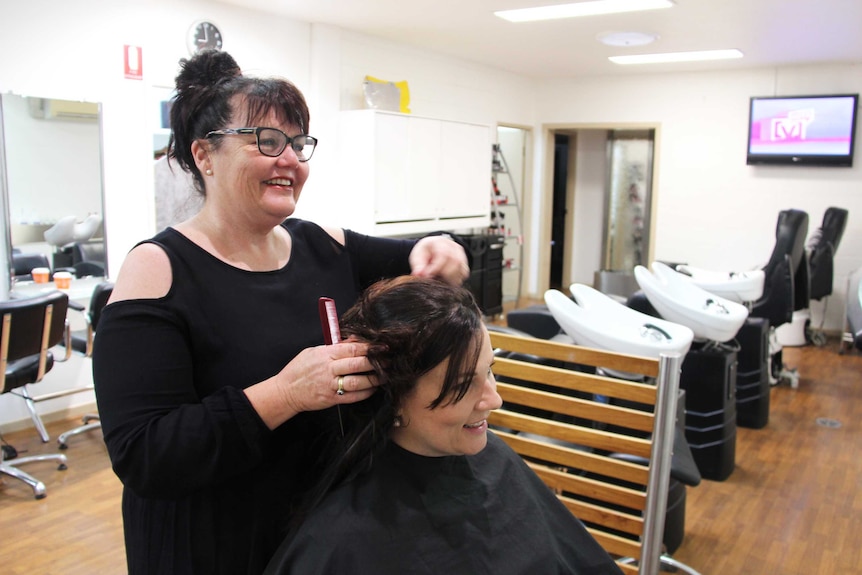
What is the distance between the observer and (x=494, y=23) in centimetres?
496

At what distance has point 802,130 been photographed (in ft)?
20.9

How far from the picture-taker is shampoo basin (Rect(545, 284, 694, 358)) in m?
2.24

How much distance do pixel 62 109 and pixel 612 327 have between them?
10.1 feet

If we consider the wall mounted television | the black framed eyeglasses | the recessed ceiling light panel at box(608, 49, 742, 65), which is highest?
the recessed ceiling light panel at box(608, 49, 742, 65)

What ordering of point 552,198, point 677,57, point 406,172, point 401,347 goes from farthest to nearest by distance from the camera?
point 552,198, point 677,57, point 406,172, point 401,347

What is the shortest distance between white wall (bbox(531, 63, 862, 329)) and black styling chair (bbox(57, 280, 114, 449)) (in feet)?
18.3

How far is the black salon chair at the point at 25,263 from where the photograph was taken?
364 centimetres

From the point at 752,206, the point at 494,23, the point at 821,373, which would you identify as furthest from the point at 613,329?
the point at 752,206

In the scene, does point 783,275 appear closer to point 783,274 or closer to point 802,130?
point 783,274

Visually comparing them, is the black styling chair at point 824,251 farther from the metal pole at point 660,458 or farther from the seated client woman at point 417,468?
the seated client woman at point 417,468

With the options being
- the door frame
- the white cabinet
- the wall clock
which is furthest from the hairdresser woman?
the door frame

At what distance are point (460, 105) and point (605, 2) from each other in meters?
2.42

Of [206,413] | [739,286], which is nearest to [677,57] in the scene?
[739,286]

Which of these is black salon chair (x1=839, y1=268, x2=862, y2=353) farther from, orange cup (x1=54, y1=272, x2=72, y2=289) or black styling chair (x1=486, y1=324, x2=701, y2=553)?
orange cup (x1=54, y1=272, x2=72, y2=289)
